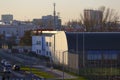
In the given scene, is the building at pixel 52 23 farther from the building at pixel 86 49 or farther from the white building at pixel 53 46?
the building at pixel 86 49

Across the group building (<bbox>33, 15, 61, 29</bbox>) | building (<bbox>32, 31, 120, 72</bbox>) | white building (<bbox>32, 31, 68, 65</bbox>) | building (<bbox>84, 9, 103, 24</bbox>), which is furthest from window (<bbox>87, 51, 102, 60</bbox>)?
building (<bbox>84, 9, 103, 24</bbox>)

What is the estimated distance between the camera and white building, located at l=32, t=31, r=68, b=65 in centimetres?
4250

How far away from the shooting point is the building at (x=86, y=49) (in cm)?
3581

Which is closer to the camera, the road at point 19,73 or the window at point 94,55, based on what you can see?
the road at point 19,73

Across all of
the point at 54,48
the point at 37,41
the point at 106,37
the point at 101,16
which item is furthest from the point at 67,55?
the point at 101,16

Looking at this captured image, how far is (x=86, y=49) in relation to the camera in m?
40.4

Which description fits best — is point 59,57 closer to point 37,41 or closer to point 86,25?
point 37,41

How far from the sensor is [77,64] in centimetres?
3556

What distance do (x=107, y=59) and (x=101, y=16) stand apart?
50.1m

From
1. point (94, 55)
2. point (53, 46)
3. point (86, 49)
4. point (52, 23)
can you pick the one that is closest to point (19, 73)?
point (94, 55)

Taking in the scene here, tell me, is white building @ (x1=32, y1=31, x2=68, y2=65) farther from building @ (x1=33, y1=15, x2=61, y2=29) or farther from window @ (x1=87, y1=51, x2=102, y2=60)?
building @ (x1=33, y1=15, x2=61, y2=29)

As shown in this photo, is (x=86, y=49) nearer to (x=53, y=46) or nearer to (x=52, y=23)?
(x=53, y=46)

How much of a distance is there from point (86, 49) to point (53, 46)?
944 cm

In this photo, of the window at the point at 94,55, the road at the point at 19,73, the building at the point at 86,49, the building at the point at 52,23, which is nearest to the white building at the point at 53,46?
the building at the point at 86,49
